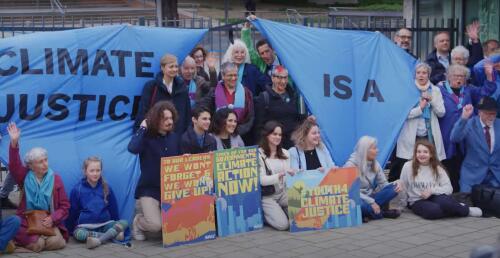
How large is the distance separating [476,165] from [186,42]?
142 inches

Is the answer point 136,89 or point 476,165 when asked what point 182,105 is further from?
point 476,165

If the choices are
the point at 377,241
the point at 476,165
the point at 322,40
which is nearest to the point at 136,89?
the point at 322,40

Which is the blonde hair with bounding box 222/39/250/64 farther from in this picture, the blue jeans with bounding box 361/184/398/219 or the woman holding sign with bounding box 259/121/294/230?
the blue jeans with bounding box 361/184/398/219

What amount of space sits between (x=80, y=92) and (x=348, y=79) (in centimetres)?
313

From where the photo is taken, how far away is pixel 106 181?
844cm

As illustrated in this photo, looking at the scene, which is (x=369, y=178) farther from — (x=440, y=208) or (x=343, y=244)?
(x=343, y=244)

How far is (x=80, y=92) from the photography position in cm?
866

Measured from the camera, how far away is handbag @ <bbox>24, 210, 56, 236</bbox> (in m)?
7.70

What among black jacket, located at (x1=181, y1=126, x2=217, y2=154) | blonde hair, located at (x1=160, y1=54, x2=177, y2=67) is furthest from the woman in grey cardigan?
blonde hair, located at (x1=160, y1=54, x2=177, y2=67)

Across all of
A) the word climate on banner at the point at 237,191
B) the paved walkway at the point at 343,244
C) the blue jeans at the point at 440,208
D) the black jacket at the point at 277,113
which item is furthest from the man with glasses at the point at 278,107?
the blue jeans at the point at 440,208

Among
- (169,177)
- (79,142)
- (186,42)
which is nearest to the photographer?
(169,177)

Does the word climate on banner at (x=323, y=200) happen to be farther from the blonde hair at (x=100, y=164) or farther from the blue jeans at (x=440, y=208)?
the blonde hair at (x=100, y=164)

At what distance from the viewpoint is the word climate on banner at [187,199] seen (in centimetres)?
798

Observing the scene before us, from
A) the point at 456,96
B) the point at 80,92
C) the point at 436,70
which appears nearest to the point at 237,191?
the point at 80,92
